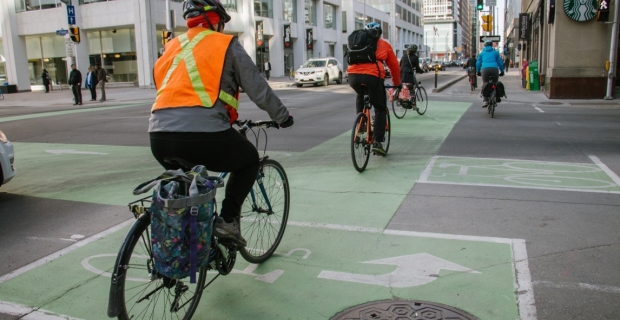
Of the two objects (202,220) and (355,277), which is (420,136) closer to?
(355,277)

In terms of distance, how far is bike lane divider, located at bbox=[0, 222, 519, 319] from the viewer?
3.52m

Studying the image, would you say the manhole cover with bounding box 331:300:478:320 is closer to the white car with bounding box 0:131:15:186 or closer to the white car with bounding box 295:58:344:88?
the white car with bounding box 0:131:15:186

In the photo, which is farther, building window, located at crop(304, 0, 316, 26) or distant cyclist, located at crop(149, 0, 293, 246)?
building window, located at crop(304, 0, 316, 26)

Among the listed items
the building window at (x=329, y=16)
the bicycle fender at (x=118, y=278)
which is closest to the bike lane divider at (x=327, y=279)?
the bicycle fender at (x=118, y=278)

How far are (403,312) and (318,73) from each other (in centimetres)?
3060

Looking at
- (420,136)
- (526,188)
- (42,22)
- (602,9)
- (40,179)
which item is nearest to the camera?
(526,188)

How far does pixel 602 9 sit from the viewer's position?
18.0 m

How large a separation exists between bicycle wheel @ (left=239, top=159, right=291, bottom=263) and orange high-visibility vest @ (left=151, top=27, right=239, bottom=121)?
3.04ft

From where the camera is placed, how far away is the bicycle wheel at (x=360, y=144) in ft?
23.8

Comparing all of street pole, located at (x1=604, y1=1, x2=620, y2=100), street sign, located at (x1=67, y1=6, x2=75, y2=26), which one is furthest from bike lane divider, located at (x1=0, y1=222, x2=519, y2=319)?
street sign, located at (x1=67, y1=6, x2=75, y2=26)

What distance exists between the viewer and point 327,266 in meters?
4.20

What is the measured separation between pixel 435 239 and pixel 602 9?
→ 55.0 feet

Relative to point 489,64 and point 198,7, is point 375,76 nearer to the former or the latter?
point 198,7

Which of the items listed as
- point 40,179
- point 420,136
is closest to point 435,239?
point 40,179
